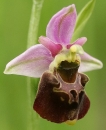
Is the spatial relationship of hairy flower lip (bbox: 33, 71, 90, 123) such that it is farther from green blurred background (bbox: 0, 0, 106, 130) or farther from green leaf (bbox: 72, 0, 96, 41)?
green blurred background (bbox: 0, 0, 106, 130)

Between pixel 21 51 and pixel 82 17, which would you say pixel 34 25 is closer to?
pixel 82 17

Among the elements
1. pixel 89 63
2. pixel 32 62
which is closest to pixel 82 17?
pixel 89 63

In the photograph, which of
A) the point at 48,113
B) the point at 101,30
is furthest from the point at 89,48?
the point at 48,113

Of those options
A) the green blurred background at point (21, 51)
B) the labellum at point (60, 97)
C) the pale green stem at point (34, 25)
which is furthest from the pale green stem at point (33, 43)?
the green blurred background at point (21, 51)

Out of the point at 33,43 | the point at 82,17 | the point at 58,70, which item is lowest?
the point at 58,70

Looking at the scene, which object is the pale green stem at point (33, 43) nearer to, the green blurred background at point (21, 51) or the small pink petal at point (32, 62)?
the small pink petal at point (32, 62)

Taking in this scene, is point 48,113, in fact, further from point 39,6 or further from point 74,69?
point 39,6

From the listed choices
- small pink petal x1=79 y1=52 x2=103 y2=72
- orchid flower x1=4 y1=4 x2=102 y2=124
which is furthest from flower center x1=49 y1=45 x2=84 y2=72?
small pink petal x1=79 y1=52 x2=103 y2=72
